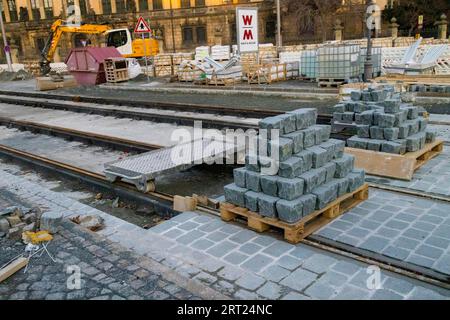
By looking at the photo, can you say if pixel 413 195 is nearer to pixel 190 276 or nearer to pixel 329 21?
pixel 190 276

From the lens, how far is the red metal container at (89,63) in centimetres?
2647

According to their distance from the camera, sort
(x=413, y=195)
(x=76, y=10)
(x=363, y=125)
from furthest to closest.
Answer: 1. (x=76, y=10)
2. (x=363, y=125)
3. (x=413, y=195)

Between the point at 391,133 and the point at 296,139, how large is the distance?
2.68 m

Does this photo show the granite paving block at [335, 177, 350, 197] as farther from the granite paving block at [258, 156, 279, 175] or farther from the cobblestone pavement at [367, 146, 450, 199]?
the cobblestone pavement at [367, 146, 450, 199]

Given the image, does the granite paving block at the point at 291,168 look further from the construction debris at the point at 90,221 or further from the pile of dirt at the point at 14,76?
the pile of dirt at the point at 14,76

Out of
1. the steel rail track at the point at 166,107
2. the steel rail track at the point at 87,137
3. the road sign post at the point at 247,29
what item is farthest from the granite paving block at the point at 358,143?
the road sign post at the point at 247,29

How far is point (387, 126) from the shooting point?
7551mm

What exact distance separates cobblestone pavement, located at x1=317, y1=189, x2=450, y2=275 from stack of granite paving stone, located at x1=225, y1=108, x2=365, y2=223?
39 cm

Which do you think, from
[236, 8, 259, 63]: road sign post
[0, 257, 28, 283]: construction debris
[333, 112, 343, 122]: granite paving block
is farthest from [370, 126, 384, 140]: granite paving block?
[236, 8, 259, 63]: road sign post

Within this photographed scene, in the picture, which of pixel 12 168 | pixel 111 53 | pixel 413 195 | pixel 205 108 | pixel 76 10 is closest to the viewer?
pixel 413 195

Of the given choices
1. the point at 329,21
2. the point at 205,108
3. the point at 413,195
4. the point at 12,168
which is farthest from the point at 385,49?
Result: the point at 329,21

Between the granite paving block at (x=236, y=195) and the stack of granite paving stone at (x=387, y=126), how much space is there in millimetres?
3187

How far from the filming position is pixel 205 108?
51.7ft

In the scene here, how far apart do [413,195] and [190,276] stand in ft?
12.7
